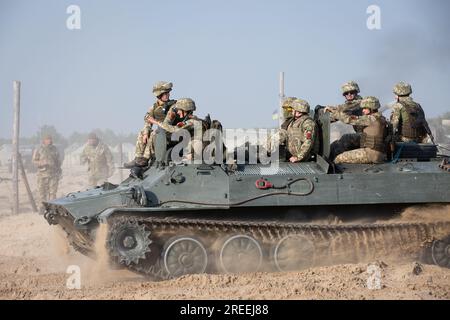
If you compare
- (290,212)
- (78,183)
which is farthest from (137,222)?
(78,183)

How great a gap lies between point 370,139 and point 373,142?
3.0 inches

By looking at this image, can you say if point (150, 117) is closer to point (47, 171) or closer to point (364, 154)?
point (364, 154)

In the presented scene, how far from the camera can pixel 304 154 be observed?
12414 mm

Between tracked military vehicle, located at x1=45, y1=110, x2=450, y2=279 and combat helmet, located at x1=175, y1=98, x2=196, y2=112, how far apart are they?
4.28 ft

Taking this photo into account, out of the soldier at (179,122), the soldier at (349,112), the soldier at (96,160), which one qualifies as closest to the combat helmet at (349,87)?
the soldier at (349,112)

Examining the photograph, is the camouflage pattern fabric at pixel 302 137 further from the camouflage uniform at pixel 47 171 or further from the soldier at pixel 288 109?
the camouflage uniform at pixel 47 171

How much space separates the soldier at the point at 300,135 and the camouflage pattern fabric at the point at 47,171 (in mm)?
12403

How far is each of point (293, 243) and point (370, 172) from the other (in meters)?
1.85

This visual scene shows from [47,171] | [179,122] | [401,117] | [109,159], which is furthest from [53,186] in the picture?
[401,117]

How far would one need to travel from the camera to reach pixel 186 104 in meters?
13.0

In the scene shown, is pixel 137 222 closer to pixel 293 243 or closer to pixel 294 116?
pixel 293 243

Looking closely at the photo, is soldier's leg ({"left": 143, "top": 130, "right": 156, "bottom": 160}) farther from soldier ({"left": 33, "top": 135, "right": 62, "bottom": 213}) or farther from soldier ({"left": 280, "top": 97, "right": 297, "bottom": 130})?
soldier ({"left": 33, "top": 135, "right": 62, "bottom": 213})

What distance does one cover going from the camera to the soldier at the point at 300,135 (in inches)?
490
